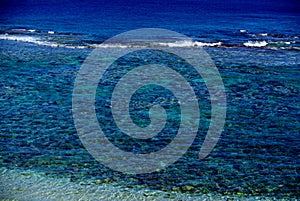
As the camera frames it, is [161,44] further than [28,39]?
No

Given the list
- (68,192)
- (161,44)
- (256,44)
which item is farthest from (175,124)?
(256,44)

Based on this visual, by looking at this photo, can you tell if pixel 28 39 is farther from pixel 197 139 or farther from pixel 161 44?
pixel 197 139

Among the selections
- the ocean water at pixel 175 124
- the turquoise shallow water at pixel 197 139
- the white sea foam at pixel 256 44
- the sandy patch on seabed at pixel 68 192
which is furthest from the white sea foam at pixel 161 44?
the sandy patch on seabed at pixel 68 192

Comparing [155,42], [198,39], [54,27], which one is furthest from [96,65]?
[54,27]

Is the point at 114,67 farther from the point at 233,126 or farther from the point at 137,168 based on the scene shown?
the point at 137,168

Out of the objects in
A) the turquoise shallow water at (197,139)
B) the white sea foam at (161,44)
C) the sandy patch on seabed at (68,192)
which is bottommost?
the sandy patch on seabed at (68,192)

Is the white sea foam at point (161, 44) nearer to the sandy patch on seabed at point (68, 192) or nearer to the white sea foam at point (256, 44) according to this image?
the white sea foam at point (256, 44)

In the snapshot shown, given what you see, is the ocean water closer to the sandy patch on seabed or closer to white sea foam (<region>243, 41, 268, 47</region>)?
the sandy patch on seabed

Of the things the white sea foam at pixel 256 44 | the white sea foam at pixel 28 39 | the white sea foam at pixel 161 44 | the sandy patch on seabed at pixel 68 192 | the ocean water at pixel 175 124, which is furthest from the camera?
the white sea foam at pixel 256 44
